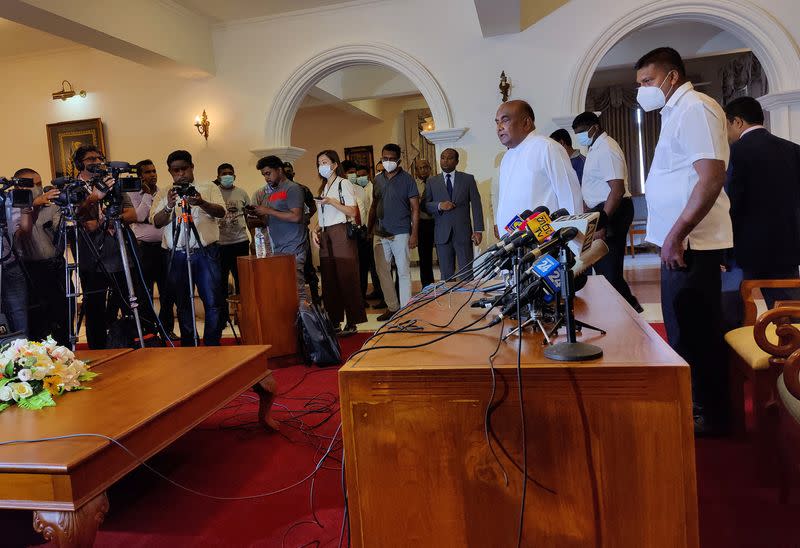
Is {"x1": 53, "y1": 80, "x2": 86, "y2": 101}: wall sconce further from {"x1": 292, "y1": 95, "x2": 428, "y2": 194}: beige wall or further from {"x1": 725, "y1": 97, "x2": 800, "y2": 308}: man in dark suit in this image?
{"x1": 725, "y1": 97, "x2": 800, "y2": 308}: man in dark suit

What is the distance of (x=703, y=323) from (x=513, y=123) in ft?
3.99

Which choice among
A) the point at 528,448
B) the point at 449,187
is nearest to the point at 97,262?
the point at 449,187

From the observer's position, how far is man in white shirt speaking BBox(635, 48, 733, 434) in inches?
81.0

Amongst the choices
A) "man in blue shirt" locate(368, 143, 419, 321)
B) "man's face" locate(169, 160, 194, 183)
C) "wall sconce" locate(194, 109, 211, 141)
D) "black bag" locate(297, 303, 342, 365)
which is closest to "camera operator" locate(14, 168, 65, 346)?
"man's face" locate(169, 160, 194, 183)

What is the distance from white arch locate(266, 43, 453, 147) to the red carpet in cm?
421

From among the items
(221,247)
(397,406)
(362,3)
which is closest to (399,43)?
(362,3)

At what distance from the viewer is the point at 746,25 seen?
5.38 metres

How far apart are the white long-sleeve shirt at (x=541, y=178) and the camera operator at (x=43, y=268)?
2.77 m

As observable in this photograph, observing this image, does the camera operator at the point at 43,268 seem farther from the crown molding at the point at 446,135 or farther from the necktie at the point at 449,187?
the crown molding at the point at 446,135

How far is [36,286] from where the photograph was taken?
3916mm

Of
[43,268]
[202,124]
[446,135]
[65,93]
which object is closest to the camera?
[43,268]

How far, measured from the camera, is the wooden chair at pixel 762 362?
1.65 meters

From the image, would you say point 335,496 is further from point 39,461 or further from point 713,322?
point 713,322

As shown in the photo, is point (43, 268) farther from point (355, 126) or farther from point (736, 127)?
point (355, 126)
